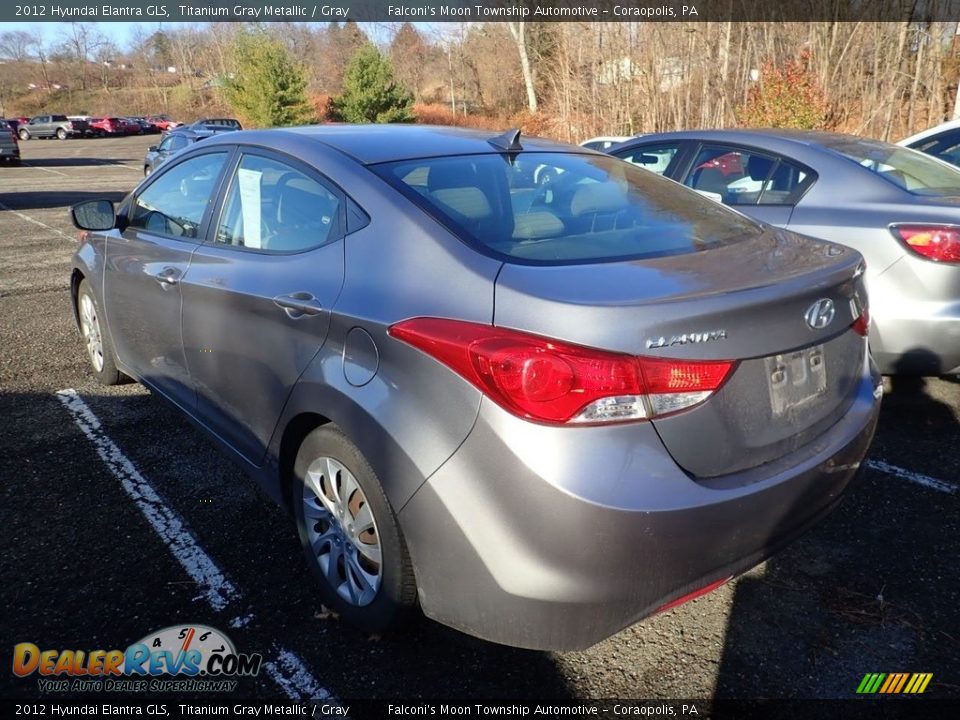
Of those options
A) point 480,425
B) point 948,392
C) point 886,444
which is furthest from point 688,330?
point 948,392

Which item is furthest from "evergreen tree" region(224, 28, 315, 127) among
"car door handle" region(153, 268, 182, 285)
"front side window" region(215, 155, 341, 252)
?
"front side window" region(215, 155, 341, 252)

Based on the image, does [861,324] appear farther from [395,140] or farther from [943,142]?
[943,142]

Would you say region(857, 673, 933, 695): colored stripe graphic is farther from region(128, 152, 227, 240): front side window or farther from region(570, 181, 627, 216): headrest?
region(128, 152, 227, 240): front side window

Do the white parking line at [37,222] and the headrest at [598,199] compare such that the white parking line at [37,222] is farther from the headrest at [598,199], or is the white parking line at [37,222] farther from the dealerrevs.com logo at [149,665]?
the headrest at [598,199]

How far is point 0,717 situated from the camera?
2.13 metres

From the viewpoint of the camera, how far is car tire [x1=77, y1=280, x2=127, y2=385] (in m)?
4.33

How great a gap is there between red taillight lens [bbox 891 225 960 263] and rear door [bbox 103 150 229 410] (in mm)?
3480

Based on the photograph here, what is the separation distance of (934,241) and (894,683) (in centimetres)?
246

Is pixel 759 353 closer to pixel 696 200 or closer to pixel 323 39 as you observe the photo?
pixel 696 200

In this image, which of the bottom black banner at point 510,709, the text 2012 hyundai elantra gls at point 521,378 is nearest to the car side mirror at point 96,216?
the text 2012 hyundai elantra gls at point 521,378

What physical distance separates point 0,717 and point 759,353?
242cm

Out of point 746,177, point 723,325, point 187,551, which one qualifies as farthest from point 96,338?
point 746,177

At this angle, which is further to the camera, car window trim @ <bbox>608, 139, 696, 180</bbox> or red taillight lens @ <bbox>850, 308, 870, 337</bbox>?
car window trim @ <bbox>608, 139, 696, 180</bbox>

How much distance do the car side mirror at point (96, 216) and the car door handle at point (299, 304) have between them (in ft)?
6.75
